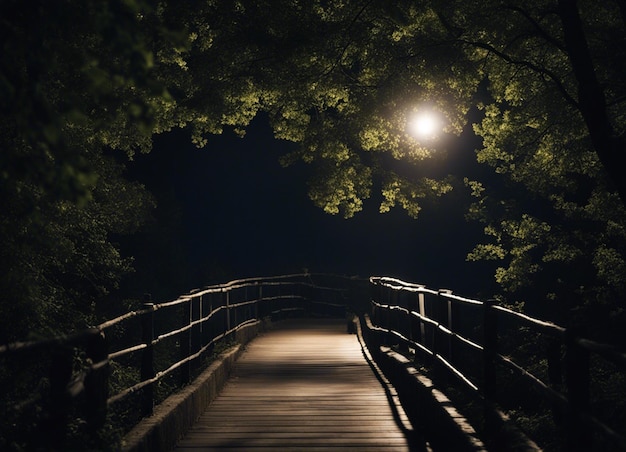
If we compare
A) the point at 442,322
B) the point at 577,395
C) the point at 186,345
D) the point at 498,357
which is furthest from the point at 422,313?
the point at 577,395

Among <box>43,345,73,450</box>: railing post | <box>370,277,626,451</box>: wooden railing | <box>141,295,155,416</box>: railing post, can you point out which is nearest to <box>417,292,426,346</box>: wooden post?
<box>370,277,626,451</box>: wooden railing

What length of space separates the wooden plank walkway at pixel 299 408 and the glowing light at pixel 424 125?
5069 millimetres

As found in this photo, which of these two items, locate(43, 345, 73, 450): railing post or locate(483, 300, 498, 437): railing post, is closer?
locate(43, 345, 73, 450): railing post

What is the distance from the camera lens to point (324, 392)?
12.3 metres

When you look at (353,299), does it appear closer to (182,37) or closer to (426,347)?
(426,347)

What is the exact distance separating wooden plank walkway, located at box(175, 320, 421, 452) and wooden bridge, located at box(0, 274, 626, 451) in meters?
0.02

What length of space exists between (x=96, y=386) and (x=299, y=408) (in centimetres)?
467

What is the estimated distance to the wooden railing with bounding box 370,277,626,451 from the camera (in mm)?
5406

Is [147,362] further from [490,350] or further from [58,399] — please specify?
[490,350]

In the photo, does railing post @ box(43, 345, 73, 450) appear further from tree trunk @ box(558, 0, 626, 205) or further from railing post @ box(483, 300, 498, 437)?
tree trunk @ box(558, 0, 626, 205)

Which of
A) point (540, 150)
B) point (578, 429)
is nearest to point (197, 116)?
point (540, 150)

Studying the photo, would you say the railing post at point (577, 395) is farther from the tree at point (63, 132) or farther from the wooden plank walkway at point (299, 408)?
the wooden plank walkway at point (299, 408)

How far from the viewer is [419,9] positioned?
15547 mm

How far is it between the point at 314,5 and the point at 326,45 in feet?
3.56
